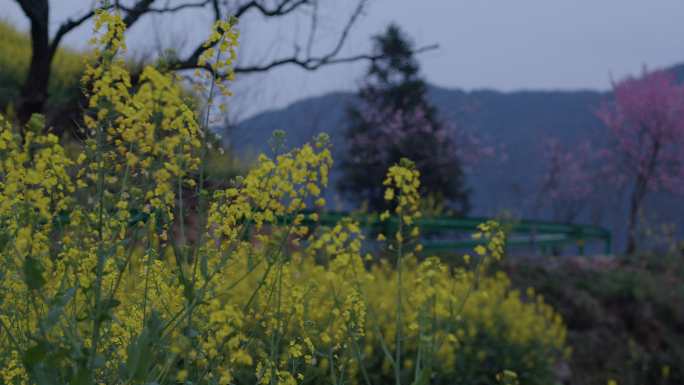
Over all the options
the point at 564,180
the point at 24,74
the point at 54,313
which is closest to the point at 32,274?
the point at 54,313

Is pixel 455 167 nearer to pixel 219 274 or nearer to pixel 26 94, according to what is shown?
pixel 26 94

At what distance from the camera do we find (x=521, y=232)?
1570cm

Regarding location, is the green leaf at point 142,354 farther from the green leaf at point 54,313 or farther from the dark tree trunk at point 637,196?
the dark tree trunk at point 637,196

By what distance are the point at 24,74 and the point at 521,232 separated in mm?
9939

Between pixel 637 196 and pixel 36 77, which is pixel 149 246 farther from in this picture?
pixel 637 196

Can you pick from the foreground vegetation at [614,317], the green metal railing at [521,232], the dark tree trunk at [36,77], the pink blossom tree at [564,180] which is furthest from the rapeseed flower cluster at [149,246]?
the pink blossom tree at [564,180]

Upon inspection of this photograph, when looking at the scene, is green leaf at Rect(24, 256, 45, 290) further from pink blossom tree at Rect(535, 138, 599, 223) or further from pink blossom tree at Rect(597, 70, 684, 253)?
pink blossom tree at Rect(535, 138, 599, 223)

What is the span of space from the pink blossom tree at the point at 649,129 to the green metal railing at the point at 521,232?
4.68m

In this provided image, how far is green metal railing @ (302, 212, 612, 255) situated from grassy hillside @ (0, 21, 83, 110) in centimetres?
483

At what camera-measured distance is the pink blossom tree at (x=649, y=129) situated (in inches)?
874

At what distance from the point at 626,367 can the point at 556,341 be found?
7.45 ft

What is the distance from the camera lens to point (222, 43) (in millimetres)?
2250

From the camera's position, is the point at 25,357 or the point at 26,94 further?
the point at 26,94

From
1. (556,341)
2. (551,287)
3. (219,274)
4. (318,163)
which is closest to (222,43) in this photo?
(318,163)
